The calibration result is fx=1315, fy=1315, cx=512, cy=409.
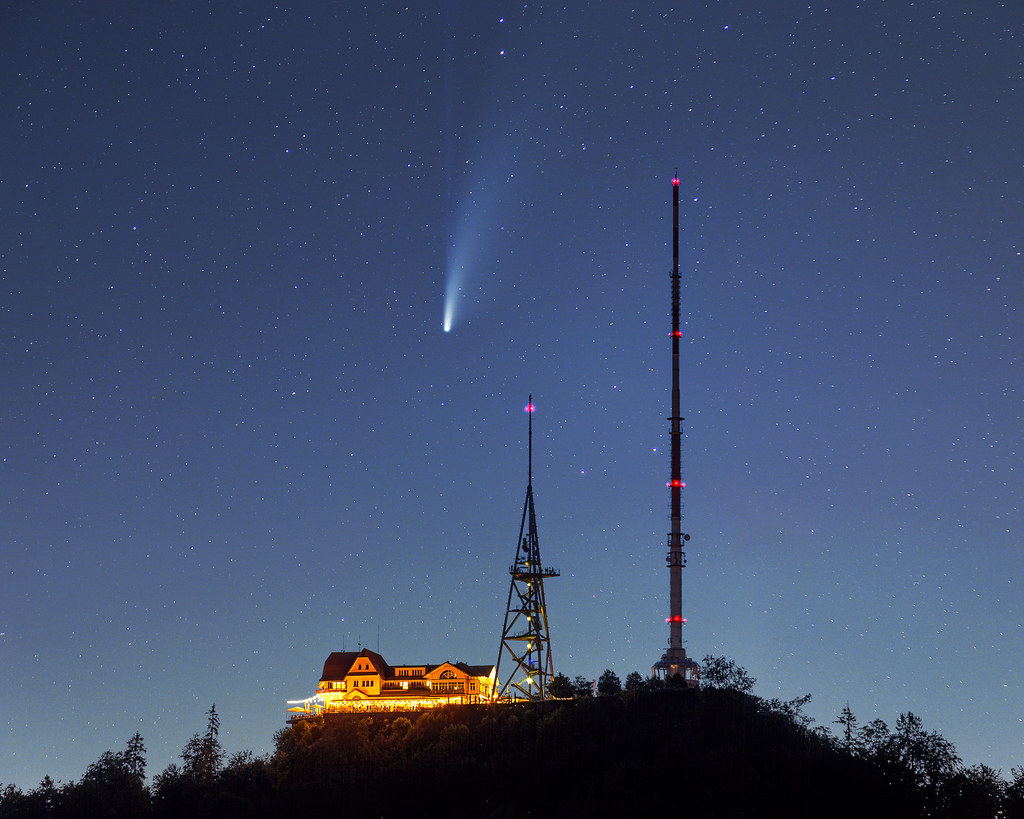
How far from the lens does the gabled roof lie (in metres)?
99.1

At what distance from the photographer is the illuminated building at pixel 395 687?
3821 inches

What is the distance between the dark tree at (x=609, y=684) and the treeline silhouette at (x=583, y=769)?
0.15 m

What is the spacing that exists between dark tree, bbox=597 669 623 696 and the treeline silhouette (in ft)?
0.48

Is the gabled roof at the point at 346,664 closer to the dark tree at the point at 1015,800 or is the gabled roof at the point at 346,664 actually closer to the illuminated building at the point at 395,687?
the illuminated building at the point at 395,687

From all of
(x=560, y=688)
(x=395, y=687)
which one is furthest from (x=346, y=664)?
(x=560, y=688)

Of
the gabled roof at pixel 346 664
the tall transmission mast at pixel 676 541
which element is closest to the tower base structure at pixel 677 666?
the tall transmission mast at pixel 676 541

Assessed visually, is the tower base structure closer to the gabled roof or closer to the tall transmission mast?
the tall transmission mast

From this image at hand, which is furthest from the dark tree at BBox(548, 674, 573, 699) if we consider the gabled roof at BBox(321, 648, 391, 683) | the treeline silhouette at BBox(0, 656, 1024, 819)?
the gabled roof at BBox(321, 648, 391, 683)

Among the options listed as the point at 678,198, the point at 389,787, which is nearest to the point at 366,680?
the point at 389,787

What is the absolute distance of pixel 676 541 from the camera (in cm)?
10375

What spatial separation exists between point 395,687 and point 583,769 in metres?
21.3

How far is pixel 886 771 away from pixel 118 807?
170 ft

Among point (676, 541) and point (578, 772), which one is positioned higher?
point (676, 541)

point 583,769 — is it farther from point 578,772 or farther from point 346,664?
point 346,664
